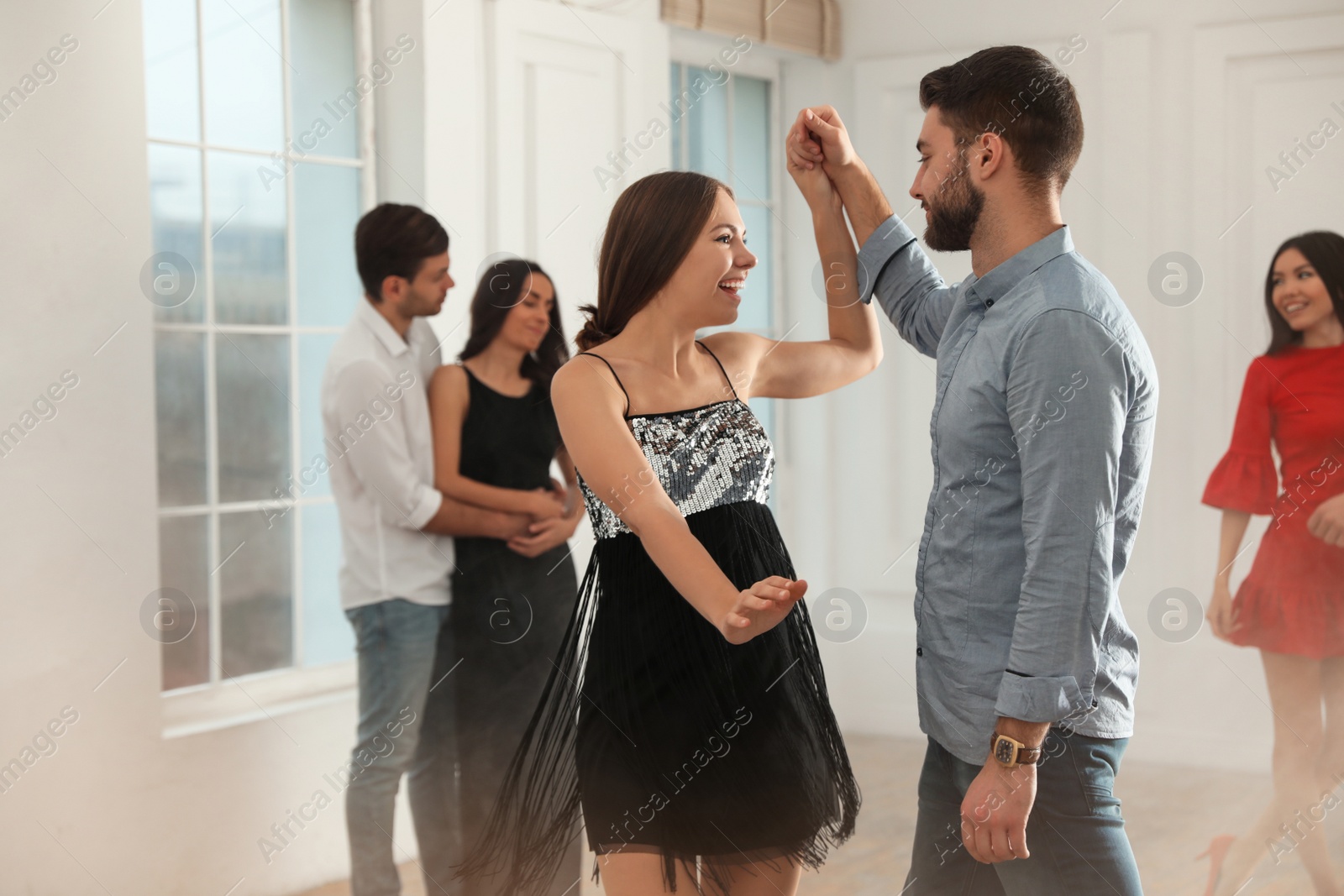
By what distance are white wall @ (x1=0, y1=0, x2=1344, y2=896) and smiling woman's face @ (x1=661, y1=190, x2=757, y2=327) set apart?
3.47 feet

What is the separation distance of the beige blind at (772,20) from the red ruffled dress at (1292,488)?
4.56ft

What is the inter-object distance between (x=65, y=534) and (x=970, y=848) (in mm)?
1764

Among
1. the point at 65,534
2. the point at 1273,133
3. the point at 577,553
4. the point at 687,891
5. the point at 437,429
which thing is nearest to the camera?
the point at 687,891

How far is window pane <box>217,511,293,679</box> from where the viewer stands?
2.30 m

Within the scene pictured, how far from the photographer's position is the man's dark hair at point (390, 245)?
2340mm

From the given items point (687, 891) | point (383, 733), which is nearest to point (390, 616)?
point (383, 733)

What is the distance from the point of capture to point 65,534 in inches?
82.7

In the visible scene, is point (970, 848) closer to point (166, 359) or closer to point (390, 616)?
point (390, 616)

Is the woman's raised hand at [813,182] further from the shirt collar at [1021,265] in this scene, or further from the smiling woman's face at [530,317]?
the smiling woman's face at [530,317]

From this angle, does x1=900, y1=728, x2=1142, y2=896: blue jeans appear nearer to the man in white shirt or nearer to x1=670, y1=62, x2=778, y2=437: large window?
the man in white shirt

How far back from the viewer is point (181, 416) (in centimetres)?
221

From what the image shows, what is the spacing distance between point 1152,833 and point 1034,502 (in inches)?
73.8

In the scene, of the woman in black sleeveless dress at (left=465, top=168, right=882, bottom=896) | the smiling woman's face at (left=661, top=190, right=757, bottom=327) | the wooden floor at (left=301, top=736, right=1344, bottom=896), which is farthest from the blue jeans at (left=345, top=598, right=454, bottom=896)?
the smiling woman's face at (left=661, top=190, right=757, bottom=327)

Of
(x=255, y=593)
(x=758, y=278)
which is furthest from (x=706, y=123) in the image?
(x=255, y=593)
